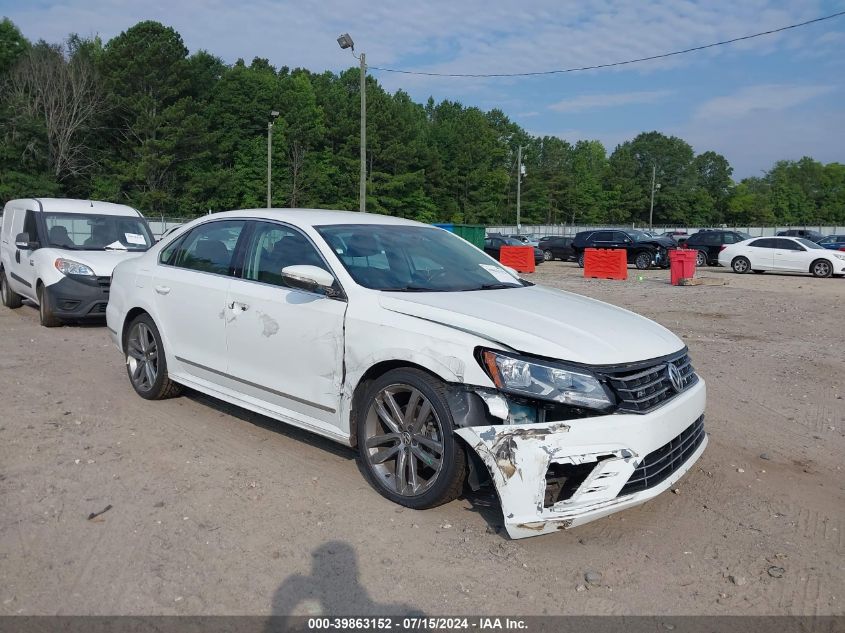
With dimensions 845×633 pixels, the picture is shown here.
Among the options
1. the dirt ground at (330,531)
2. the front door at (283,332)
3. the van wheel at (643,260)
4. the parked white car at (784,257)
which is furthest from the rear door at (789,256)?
the front door at (283,332)

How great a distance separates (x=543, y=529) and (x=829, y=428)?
11.6 ft

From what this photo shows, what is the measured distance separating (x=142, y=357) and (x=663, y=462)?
4.32 m

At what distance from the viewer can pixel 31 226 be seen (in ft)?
35.1

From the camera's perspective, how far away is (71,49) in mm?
63375

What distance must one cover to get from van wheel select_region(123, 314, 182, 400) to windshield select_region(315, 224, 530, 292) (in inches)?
78.0

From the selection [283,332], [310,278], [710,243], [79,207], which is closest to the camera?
[310,278]

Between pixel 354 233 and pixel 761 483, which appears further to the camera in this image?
pixel 354 233

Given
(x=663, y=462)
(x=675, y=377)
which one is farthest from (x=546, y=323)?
(x=663, y=462)

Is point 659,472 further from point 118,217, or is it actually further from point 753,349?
point 118,217

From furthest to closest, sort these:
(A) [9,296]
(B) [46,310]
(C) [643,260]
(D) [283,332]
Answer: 1. (C) [643,260]
2. (A) [9,296]
3. (B) [46,310]
4. (D) [283,332]

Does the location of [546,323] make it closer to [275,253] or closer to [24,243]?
[275,253]

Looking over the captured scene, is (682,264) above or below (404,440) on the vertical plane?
above

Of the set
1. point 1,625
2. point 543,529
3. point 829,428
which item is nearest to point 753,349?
point 829,428

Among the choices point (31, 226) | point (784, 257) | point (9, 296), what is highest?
point (31, 226)
